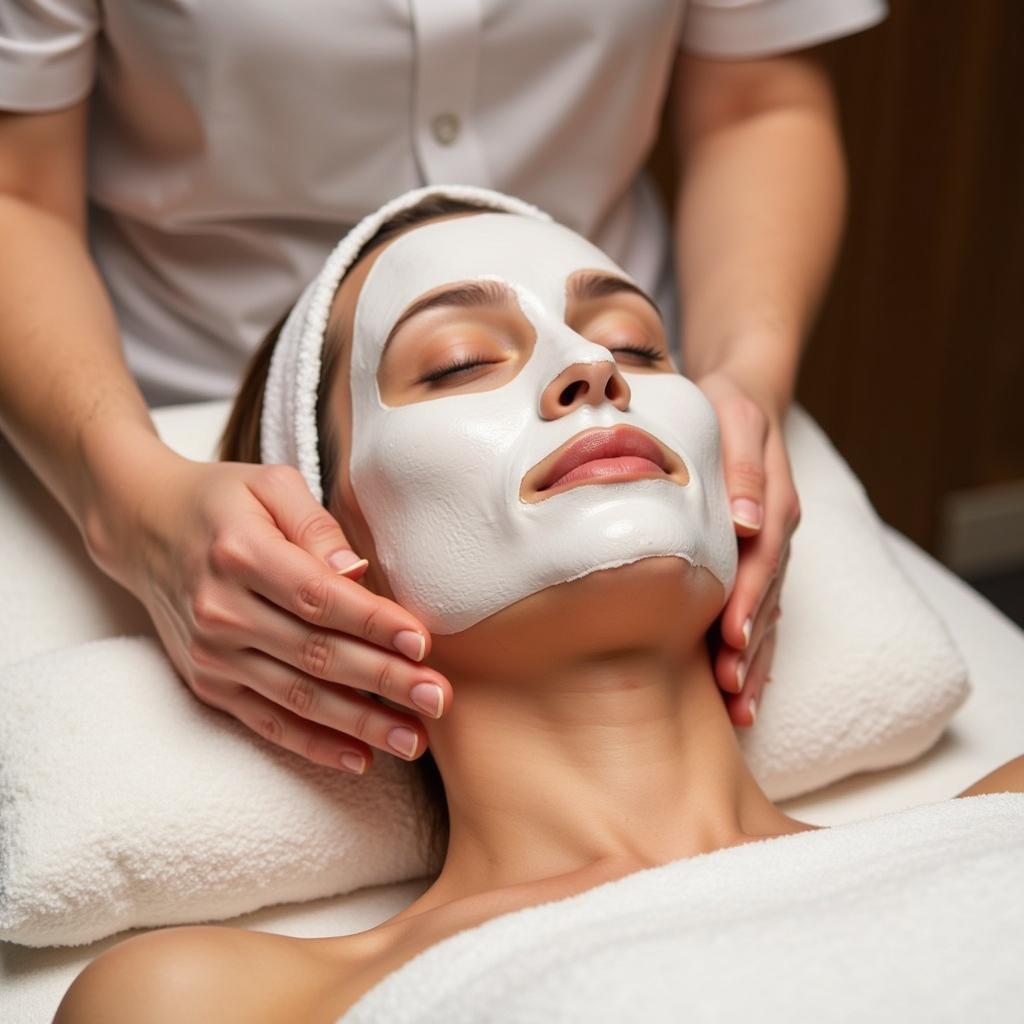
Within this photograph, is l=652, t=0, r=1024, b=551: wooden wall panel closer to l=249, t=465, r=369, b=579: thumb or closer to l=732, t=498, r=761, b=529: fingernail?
l=732, t=498, r=761, b=529: fingernail

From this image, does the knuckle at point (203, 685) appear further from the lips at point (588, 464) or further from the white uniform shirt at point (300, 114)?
the white uniform shirt at point (300, 114)

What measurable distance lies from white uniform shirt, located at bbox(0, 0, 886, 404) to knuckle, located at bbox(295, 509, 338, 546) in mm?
515

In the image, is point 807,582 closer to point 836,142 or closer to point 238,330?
point 836,142

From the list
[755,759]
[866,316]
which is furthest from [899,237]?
[755,759]

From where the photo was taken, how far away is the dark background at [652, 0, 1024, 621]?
2.54 metres

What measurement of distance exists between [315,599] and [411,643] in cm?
8

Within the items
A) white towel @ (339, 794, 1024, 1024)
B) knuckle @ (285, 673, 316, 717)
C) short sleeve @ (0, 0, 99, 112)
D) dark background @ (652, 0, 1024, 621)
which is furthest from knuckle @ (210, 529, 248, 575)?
dark background @ (652, 0, 1024, 621)

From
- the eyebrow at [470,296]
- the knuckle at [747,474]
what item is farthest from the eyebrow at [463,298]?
the knuckle at [747,474]

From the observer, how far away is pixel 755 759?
1248 mm

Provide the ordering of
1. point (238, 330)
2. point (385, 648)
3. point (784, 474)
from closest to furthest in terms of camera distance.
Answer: point (385, 648) → point (784, 474) → point (238, 330)

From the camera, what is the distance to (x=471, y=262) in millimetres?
1134

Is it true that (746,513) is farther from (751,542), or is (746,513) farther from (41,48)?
(41,48)

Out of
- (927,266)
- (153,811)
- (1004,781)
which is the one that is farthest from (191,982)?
(927,266)

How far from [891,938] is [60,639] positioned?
2.81 feet
